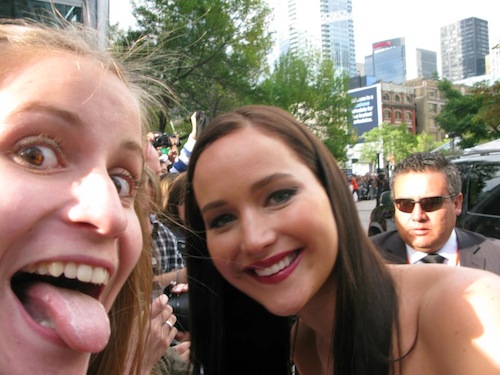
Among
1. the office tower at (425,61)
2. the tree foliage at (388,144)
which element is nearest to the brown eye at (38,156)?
the tree foliage at (388,144)

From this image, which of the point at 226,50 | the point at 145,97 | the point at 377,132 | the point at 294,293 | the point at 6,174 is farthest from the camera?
the point at 377,132

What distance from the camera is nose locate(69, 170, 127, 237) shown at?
96 cm

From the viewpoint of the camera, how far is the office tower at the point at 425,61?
17150 cm

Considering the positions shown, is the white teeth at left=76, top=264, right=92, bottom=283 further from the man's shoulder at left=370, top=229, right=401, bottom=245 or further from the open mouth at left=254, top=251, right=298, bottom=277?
the man's shoulder at left=370, top=229, right=401, bottom=245

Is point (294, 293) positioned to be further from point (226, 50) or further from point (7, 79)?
point (226, 50)

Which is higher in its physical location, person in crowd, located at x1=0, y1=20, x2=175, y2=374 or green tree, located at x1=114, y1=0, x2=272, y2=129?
green tree, located at x1=114, y1=0, x2=272, y2=129

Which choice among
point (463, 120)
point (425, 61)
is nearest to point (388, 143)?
point (463, 120)

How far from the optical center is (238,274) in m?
1.79

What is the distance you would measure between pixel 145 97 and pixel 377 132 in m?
58.0

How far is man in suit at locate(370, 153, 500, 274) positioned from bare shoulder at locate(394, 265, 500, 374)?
153 centimetres

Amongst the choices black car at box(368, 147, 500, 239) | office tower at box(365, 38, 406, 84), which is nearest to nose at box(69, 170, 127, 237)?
black car at box(368, 147, 500, 239)

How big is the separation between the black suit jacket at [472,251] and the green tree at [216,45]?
892 cm

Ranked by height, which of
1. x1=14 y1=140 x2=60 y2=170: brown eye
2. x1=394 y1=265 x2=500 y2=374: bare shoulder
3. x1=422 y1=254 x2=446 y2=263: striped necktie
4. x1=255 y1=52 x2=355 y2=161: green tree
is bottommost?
x1=422 y1=254 x2=446 y2=263: striped necktie

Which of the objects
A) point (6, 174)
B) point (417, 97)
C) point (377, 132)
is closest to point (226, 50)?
point (6, 174)
